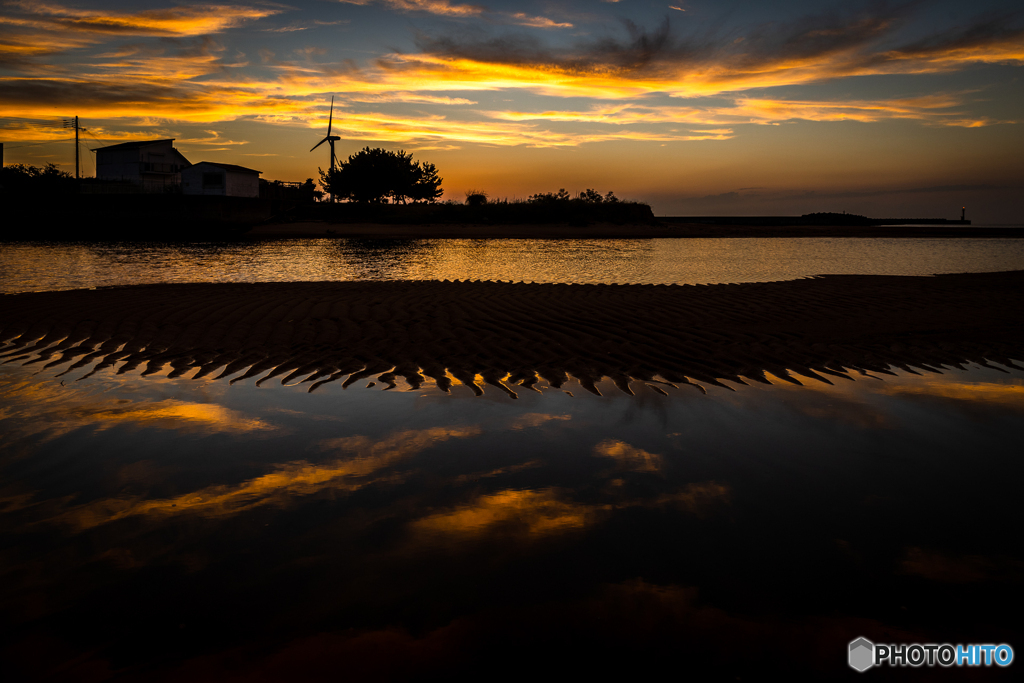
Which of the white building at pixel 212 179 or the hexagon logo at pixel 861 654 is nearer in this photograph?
the hexagon logo at pixel 861 654

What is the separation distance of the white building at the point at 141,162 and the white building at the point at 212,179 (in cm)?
155

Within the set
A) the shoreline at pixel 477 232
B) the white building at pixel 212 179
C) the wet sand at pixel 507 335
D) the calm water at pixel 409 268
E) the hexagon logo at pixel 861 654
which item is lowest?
the hexagon logo at pixel 861 654

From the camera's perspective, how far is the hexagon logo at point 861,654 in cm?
249

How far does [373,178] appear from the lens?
81.6 m

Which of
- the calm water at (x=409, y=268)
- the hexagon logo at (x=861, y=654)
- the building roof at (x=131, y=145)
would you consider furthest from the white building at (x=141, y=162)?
the hexagon logo at (x=861, y=654)

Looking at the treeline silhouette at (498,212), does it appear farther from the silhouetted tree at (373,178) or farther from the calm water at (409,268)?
the calm water at (409,268)

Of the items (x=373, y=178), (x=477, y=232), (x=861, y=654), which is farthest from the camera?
(x=373, y=178)

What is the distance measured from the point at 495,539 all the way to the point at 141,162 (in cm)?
7830

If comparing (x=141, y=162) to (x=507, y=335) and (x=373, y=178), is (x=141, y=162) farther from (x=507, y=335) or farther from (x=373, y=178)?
(x=507, y=335)

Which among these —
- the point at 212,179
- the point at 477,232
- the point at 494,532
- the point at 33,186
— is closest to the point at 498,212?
the point at 477,232

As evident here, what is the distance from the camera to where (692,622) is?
2.67m

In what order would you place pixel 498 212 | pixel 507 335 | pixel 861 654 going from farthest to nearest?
pixel 498 212 → pixel 507 335 → pixel 861 654

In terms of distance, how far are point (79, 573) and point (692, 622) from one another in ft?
10.0

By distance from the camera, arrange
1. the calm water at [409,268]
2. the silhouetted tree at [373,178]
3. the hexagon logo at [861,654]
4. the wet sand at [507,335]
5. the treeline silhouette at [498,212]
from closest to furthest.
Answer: the hexagon logo at [861,654]
the wet sand at [507,335]
the calm water at [409,268]
the treeline silhouette at [498,212]
the silhouetted tree at [373,178]
